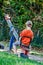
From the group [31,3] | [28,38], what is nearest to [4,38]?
[31,3]

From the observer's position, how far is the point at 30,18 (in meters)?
22.5

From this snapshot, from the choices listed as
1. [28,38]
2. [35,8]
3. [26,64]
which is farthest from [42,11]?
[26,64]

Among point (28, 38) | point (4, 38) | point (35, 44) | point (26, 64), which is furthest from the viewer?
point (4, 38)

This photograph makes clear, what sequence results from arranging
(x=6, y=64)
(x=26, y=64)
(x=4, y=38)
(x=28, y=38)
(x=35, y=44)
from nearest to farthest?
1. (x=6, y=64)
2. (x=26, y=64)
3. (x=28, y=38)
4. (x=35, y=44)
5. (x=4, y=38)

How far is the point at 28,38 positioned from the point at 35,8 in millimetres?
12592

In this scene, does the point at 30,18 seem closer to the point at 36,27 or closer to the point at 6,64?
the point at 36,27

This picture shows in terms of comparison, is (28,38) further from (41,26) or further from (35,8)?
(35,8)

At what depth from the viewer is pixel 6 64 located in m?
6.94

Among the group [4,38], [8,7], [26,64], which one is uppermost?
Result: [26,64]

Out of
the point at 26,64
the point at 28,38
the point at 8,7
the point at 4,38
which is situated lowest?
the point at 4,38

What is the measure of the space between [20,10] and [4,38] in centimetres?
220

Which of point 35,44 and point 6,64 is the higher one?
point 6,64

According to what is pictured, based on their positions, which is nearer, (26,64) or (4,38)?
(26,64)

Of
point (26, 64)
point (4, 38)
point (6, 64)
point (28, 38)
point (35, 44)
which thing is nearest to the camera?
point (6, 64)
